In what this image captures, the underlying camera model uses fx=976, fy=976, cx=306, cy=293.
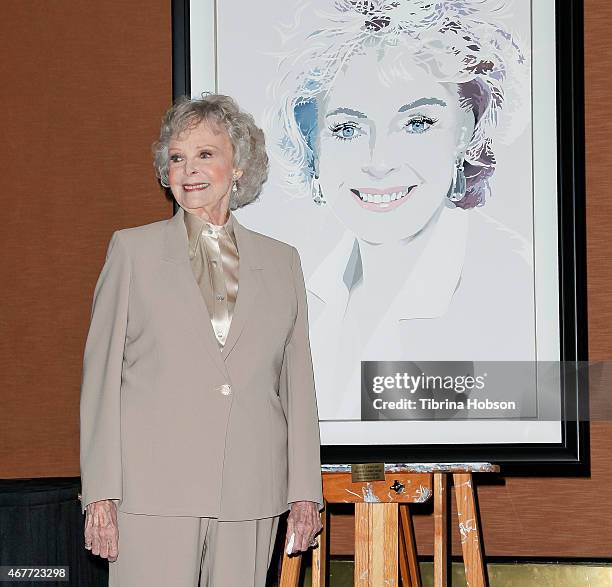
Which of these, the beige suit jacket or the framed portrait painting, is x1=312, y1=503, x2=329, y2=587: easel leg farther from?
the beige suit jacket

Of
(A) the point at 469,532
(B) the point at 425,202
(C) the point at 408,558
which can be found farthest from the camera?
(B) the point at 425,202

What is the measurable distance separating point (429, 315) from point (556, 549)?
0.80 meters

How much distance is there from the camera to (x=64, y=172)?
10.0 feet

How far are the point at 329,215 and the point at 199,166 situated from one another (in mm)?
854

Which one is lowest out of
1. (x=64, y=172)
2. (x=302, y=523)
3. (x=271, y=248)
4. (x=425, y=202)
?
(x=302, y=523)

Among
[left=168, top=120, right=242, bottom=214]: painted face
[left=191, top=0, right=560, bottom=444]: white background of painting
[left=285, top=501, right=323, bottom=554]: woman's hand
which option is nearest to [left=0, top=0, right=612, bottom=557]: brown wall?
[left=191, top=0, right=560, bottom=444]: white background of painting

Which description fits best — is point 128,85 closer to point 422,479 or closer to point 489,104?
point 489,104

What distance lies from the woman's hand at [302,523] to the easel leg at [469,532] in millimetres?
482

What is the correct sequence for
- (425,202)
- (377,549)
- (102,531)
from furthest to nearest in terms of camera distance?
1. (425,202)
2. (377,549)
3. (102,531)

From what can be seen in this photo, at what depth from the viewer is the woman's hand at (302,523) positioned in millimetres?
2084

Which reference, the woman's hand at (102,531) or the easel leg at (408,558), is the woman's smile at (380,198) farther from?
the woman's hand at (102,531)

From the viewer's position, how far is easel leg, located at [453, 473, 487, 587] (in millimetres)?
2410

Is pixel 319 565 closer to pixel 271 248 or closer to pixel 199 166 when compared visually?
pixel 271 248

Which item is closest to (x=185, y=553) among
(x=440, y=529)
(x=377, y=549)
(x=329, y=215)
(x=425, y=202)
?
(x=377, y=549)
